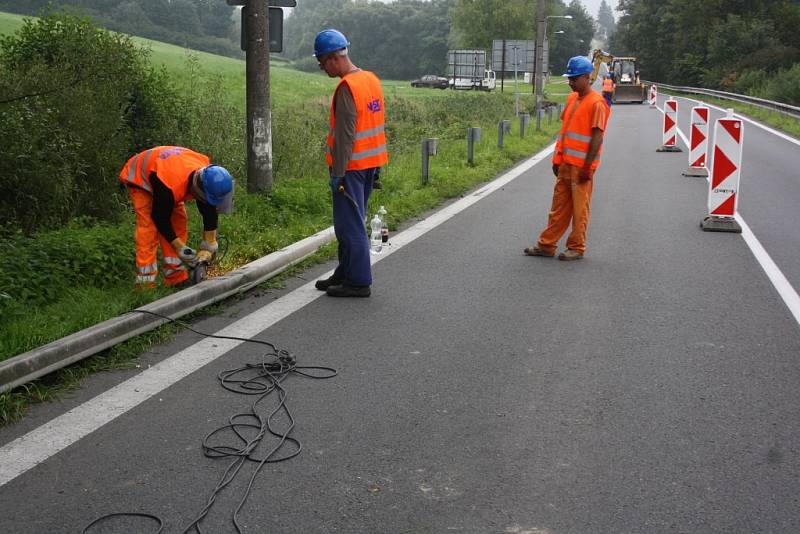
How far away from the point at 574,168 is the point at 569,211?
460mm

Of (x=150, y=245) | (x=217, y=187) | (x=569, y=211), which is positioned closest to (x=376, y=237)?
(x=569, y=211)

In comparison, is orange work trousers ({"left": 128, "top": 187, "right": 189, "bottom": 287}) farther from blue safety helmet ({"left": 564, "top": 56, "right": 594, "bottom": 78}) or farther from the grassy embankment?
blue safety helmet ({"left": 564, "top": 56, "right": 594, "bottom": 78})

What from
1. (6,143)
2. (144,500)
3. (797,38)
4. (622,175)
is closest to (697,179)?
(622,175)

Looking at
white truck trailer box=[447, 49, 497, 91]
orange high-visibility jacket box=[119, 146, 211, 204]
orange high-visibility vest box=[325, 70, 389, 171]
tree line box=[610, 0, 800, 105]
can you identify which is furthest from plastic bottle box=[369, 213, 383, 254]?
white truck trailer box=[447, 49, 497, 91]

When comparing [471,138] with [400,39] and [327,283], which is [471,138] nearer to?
[327,283]

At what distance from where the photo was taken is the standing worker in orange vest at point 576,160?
9117 mm

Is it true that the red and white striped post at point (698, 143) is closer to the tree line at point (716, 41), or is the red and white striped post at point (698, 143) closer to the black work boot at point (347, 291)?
→ the black work boot at point (347, 291)

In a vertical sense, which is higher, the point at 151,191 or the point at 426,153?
the point at 151,191

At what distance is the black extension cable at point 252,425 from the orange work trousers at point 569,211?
162 inches

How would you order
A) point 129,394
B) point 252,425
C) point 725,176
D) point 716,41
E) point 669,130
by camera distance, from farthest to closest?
point 716,41, point 669,130, point 725,176, point 129,394, point 252,425

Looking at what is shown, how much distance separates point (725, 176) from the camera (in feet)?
35.9

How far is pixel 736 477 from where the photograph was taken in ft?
13.7

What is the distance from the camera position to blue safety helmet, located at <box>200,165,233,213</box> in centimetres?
662

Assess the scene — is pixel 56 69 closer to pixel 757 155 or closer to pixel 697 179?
pixel 697 179
